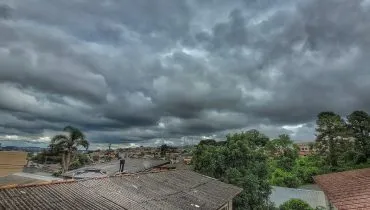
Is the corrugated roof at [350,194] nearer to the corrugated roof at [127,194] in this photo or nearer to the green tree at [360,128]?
the corrugated roof at [127,194]

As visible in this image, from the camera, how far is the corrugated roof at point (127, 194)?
12602 millimetres

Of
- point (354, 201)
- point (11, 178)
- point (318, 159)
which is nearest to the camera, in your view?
point (354, 201)

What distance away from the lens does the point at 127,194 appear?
1672 centimetres

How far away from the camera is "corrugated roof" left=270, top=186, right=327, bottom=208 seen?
3400 centimetres

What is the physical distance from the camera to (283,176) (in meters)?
49.7

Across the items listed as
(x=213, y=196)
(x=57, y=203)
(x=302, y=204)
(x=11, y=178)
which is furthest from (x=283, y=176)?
(x=57, y=203)

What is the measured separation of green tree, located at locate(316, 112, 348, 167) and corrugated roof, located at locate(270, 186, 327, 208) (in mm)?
20259

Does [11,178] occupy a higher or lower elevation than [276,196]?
higher

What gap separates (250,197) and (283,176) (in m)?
23.6

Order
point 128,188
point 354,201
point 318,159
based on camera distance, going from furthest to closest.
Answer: point 318,159, point 128,188, point 354,201

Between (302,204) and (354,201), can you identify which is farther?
(302,204)

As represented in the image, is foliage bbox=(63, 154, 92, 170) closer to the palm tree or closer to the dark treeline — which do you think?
the palm tree

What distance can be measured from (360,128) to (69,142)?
166 ft

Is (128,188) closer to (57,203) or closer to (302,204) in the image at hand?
(57,203)
